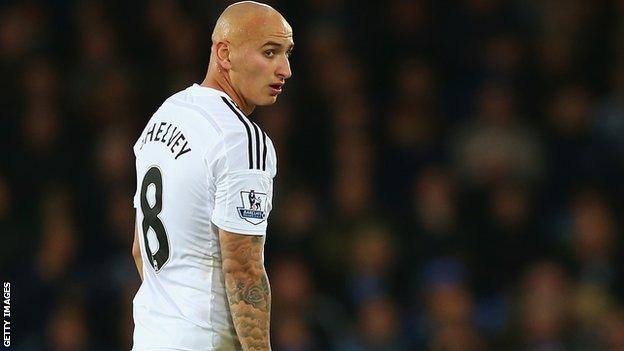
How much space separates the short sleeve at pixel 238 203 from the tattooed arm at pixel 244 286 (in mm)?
27

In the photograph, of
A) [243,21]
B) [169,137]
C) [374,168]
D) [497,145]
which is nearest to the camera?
[169,137]

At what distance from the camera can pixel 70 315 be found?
23.2 ft

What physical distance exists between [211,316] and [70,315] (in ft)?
11.5

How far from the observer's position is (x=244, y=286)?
3.66 meters

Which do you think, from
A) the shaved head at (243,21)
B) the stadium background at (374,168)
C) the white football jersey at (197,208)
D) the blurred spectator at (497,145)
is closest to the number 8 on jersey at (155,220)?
the white football jersey at (197,208)

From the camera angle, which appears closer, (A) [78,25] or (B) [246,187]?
(B) [246,187]

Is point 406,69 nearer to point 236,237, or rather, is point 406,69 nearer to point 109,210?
point 109,210

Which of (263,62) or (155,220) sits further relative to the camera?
(263,62)

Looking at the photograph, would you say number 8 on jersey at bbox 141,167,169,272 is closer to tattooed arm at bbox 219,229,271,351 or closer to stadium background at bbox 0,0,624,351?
tattooed arm at bbox 219,229,271,351

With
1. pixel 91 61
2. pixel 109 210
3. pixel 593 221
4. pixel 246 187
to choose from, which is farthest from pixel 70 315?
pixel 246 187

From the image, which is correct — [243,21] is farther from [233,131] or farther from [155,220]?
[155,220]

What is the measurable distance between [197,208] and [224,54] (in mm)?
530

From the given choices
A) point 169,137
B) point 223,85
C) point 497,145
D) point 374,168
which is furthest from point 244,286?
point 497,145

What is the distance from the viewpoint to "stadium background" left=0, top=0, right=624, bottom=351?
7.30 m
